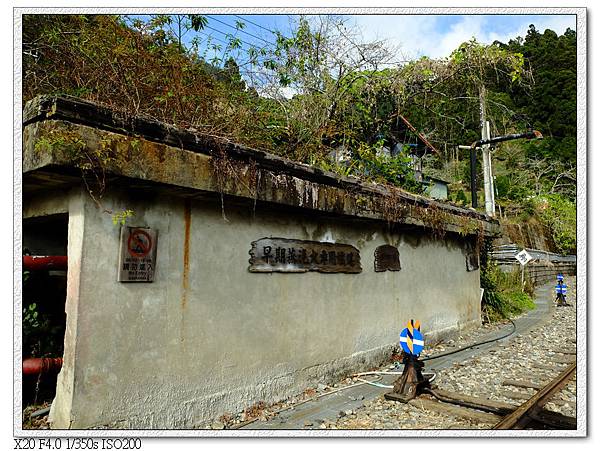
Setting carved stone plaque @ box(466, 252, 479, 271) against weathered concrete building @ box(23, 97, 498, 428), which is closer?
weathered concrete building @ box(23, 97, 498, 428)

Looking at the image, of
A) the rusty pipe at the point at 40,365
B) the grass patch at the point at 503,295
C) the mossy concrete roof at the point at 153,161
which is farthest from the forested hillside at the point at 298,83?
the grass patch at the point at 503,295

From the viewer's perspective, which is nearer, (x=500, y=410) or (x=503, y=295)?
(x=500, y=410)

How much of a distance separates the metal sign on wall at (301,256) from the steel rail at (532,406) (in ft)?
9.02

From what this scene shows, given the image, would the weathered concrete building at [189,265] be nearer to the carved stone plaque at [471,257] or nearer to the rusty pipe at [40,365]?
the rusty pipe at [40,365]

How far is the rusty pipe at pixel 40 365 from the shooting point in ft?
12.9

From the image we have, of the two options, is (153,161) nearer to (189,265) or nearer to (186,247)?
(186,247)

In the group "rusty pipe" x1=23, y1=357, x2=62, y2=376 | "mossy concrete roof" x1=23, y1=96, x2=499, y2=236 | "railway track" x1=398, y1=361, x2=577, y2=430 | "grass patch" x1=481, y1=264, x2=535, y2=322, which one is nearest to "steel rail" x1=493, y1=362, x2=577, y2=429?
"railway track" x1=398, y1=361, x2=577, y2=430

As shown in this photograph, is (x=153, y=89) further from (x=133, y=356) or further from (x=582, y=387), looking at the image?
(x=582, y=387)

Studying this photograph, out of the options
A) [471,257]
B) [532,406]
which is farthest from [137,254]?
[471,257]

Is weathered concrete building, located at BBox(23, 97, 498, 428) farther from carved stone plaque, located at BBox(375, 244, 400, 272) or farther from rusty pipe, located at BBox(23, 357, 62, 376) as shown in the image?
rusty pipe, located at BBox(23, 357, 62, 376)

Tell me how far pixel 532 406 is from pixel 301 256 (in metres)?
3.17

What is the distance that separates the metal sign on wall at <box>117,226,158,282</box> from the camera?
3.91 meters

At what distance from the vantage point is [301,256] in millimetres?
5812

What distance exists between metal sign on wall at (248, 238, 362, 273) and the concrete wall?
0.10 metres
